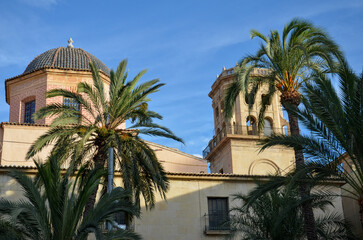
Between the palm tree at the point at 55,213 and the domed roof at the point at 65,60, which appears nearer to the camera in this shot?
the palm tree at the point at 55,213

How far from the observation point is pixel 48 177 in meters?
15.8

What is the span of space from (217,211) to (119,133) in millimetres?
7124

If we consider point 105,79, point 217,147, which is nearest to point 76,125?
point 105,79

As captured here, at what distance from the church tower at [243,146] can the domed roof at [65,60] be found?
8368 millimetres

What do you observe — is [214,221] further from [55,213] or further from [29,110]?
[29,110]

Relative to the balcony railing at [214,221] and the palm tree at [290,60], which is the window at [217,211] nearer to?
the balcony railing at [214,221]

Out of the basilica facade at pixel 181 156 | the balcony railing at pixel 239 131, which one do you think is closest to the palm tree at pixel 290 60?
the basilica facade at pixel 181 156

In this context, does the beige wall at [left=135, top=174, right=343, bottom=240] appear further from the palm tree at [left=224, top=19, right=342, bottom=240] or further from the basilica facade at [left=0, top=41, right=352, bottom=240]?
the palm tree at [left=224, top=19, right=342, bottom=240]

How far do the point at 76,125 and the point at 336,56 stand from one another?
9.21 metres

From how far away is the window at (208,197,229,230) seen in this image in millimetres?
25094

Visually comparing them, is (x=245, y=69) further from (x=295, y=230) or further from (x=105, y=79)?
(x=105, y=79)

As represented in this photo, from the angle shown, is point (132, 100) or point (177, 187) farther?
point (177, 187)

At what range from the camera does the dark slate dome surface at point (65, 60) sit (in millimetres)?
30766

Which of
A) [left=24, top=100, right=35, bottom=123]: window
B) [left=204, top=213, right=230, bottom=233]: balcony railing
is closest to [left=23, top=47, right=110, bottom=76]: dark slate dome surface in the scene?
[left=24, top=100, right=35, bottom=123]: window
